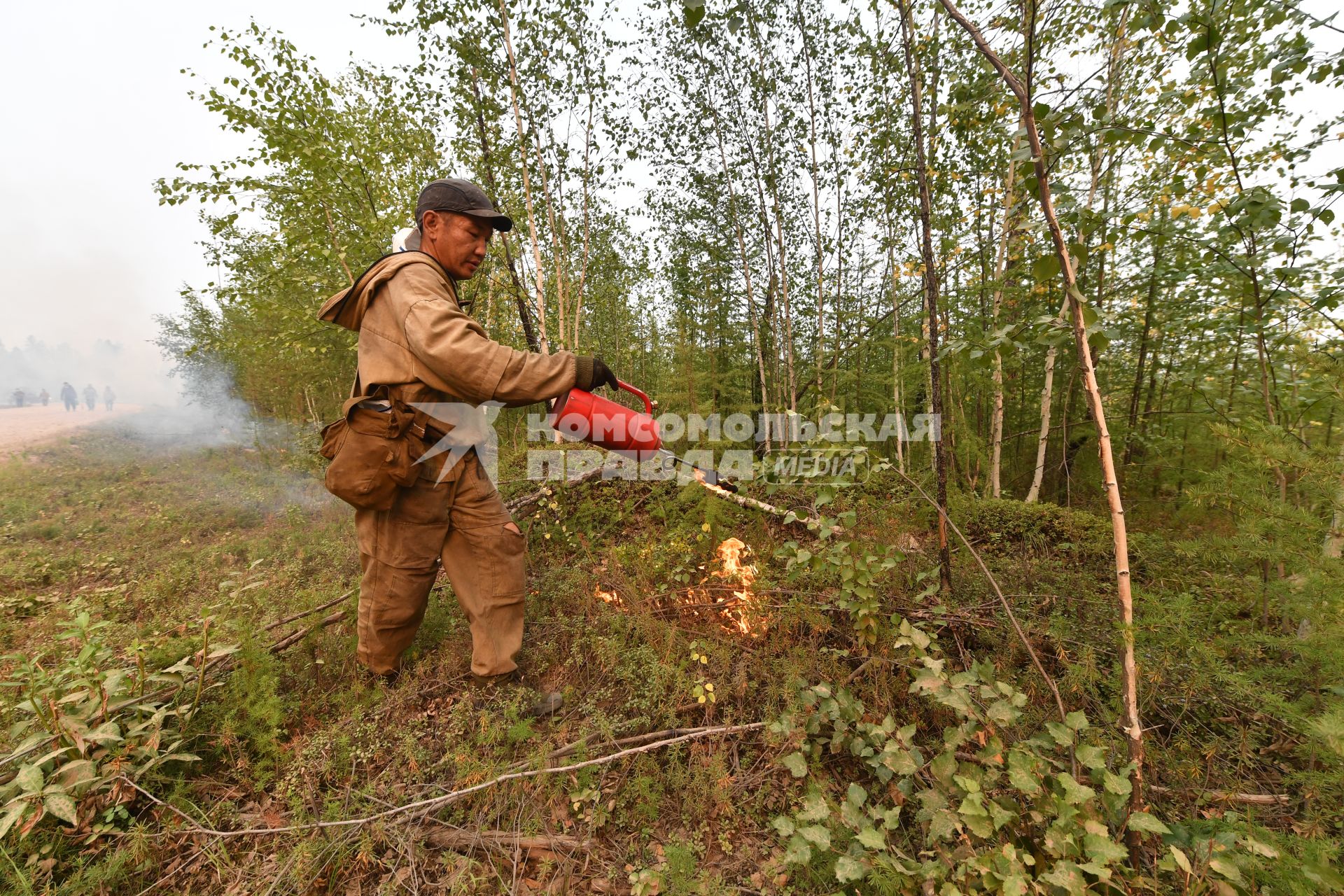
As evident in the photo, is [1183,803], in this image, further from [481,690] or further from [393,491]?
[393,491]

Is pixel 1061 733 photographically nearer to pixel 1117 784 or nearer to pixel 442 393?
pixel 1117 784

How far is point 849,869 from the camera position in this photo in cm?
138

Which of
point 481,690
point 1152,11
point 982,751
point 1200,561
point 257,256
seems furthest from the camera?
point 257,256

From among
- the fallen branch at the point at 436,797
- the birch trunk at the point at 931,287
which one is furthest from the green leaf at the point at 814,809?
the birch trunk at the point at 931,287

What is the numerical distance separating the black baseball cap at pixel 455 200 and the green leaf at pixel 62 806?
266 cm

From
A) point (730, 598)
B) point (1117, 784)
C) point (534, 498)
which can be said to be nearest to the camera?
point (1117, 784)


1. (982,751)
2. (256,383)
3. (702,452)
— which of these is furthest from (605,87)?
(256,383)

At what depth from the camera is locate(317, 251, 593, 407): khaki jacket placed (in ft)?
7.02

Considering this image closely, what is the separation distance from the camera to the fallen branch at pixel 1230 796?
154 cm

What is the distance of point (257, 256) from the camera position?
6949 mm

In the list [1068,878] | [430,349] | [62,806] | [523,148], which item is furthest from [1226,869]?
[523,148]

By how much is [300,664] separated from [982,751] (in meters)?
3.36

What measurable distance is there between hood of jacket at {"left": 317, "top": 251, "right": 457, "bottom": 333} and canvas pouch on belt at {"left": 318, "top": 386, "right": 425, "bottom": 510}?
43 centimetres

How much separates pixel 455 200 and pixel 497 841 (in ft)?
9.47
